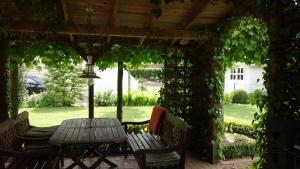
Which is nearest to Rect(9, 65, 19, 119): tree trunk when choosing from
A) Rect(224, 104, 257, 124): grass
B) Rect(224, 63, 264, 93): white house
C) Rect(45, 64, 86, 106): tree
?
Rect(45, 64, 86, 106): tree

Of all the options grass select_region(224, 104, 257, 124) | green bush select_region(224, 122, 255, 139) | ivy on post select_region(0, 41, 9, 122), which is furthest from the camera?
grass select_region(224, 104, 257, 124)

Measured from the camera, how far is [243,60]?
22.3 ft

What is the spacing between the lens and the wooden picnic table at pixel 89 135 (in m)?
3.79

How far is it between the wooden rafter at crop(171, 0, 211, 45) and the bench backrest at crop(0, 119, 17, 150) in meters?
3.40

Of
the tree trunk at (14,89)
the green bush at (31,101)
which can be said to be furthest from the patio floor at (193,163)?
the green bush at (31,101)

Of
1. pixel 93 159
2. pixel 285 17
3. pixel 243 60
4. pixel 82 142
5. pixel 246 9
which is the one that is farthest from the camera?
pixel 243 60

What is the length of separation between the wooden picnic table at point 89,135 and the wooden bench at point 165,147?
0.38m

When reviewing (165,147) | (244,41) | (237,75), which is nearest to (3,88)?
(165,147)

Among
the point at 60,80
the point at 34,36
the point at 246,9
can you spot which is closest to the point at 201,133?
the point at 246,9

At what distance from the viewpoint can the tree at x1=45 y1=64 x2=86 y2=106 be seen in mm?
12742

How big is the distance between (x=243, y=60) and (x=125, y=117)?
4931 millimetres

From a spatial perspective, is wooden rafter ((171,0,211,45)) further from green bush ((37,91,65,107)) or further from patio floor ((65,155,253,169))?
green bush ((37,91,65,107))

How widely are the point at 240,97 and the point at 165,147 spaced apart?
1235 centimetres

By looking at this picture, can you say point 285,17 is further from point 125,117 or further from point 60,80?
point 60,80
